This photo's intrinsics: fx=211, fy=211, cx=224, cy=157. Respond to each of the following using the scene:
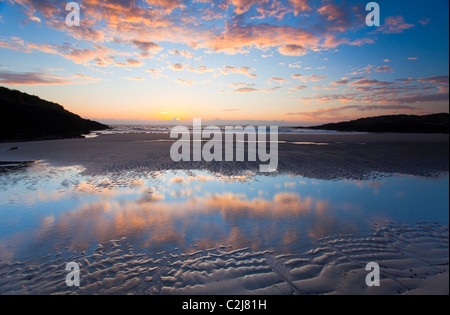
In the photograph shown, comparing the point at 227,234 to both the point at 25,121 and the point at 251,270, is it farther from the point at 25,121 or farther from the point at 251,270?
the point at 25,121

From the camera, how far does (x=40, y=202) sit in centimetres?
872

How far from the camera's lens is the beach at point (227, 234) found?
412cm

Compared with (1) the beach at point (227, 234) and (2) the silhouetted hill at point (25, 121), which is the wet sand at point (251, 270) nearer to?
(1) the beach at point (227, 234)

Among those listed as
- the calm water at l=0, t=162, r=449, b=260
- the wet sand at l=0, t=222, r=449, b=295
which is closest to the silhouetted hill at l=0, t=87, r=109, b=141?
the calm water at l=0, t=162, r=449, b=260

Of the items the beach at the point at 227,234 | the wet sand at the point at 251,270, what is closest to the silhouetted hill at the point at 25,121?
the beach at the point at 227,234

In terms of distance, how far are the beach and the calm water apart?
0.05 meters

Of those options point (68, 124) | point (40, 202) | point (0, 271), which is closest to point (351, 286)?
point (0, 271)

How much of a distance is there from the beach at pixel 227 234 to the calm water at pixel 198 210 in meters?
0.05

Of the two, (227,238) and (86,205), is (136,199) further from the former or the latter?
(227,238)

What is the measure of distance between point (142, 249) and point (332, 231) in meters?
5.36

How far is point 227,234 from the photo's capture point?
6203 millimetres

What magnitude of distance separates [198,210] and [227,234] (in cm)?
209

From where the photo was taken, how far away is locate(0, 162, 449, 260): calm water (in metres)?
5.82

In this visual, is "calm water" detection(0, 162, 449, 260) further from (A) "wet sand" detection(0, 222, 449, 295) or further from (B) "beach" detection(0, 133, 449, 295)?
(A) "wet sand" detection(0, 222, 449, 295)
